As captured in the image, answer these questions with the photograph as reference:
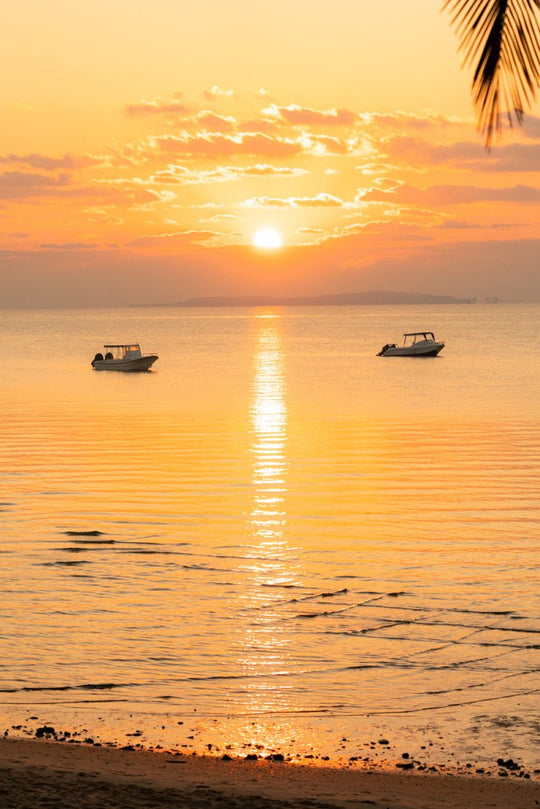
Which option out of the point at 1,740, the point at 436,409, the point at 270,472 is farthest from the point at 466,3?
the point at 436,409

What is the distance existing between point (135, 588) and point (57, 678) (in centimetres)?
573

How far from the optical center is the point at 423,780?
11.4 m

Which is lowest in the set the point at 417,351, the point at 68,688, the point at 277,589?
the point at 68,688

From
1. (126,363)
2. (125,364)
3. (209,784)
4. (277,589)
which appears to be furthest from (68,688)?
(126,363)

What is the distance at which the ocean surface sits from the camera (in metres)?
14.1

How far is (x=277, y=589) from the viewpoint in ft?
70.8

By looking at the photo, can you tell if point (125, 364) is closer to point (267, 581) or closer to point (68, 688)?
point (267, 581)

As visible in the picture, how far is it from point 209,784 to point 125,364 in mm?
90616

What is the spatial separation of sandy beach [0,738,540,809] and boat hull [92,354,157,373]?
3503 inches

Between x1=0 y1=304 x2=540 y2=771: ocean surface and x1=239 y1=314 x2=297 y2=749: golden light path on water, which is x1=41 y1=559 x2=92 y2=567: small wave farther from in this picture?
x1=239 y1=314 x2=297 y2=749: golden light path on water

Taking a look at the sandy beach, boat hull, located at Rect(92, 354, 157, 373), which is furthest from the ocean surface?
boat hull, located at Rect(92, 354, 157, 373)

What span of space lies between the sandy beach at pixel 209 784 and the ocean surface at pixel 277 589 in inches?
32.3

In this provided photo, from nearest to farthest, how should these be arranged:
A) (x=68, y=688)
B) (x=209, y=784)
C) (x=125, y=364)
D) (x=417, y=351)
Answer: (x=209, y=784), (x=68, y=688), (x=125, y=364), (x=417, y=351)

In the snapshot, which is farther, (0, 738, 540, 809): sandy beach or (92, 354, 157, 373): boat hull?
(92, 354, 157, 373): boat hull
